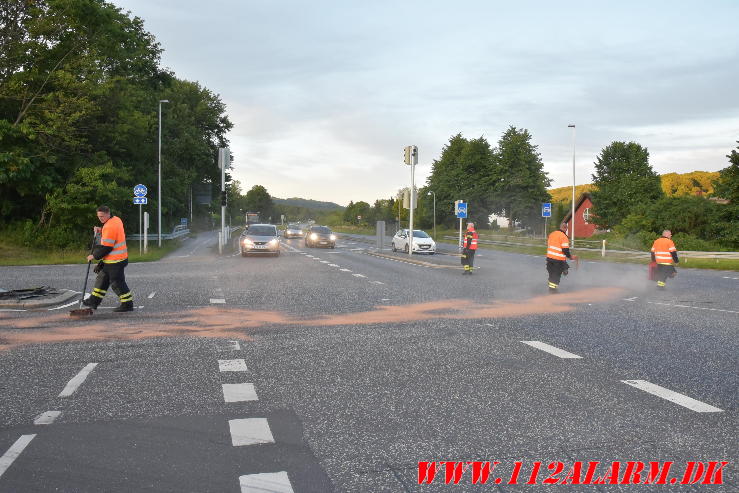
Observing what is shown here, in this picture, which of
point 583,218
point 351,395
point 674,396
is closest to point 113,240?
point 351,395

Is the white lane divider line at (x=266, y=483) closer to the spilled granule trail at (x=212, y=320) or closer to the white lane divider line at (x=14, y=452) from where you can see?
the white lane divider line at (x=14, y=452)

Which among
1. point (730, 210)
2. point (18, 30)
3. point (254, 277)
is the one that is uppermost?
point (18, 30)

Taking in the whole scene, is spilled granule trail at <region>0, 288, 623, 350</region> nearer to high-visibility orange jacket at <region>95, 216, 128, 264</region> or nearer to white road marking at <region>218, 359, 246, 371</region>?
high-visibility orange jacket at <region>95, 216, 128, 264</region>

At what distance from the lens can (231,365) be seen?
22.2 feet

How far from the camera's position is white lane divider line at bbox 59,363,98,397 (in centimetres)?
559

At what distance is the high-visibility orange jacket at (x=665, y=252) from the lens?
16031 millimetres

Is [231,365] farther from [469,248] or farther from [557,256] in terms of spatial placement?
[469,248]

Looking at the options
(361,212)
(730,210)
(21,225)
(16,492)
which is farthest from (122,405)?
(361,212)

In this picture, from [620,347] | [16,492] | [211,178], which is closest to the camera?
[16,492]

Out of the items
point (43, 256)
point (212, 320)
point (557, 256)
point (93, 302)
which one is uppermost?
point (557, 256)

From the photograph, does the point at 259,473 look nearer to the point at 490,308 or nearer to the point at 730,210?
the point at 490,308

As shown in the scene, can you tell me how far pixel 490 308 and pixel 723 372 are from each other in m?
5.71

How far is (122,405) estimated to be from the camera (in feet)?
17.0

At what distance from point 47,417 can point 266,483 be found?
226 centimetres
